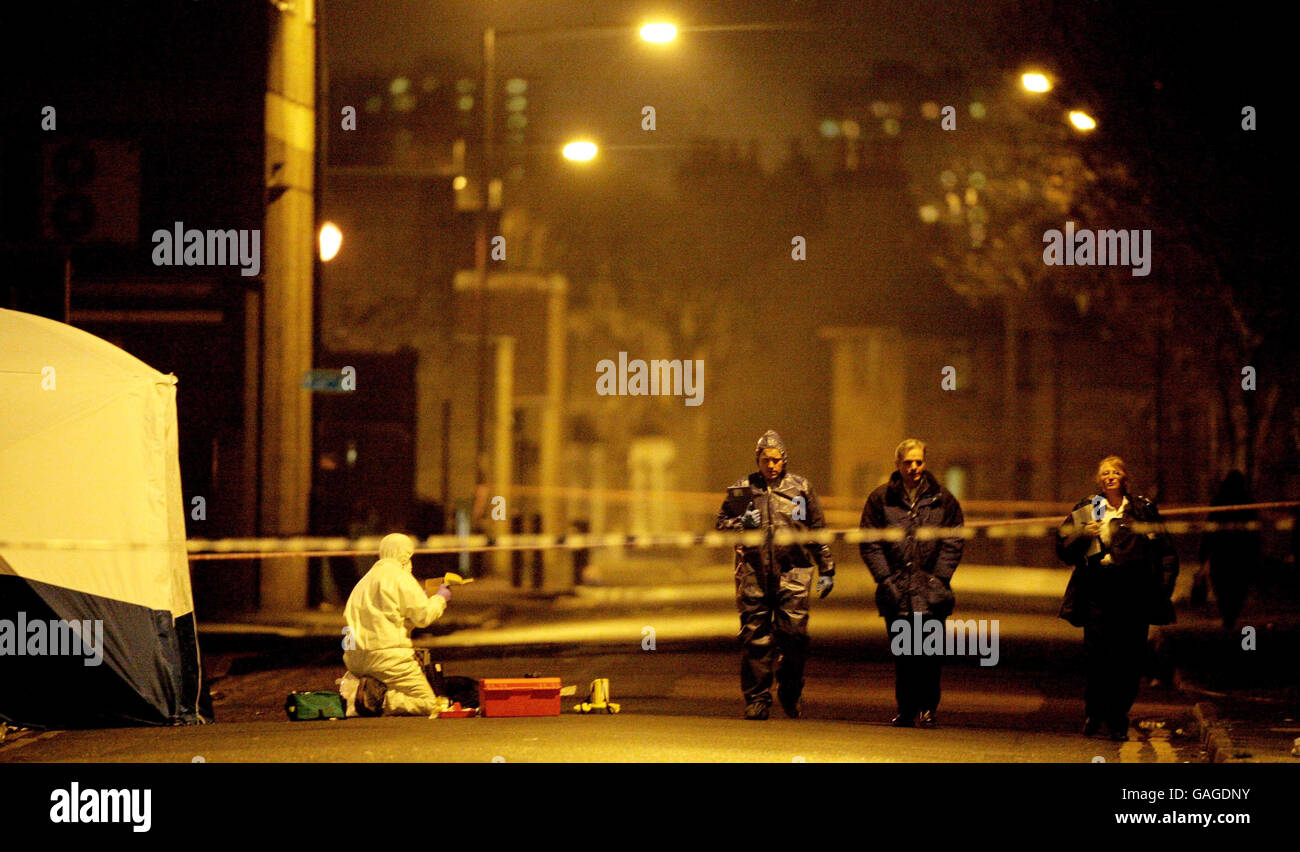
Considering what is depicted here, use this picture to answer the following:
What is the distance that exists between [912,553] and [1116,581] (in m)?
1.27

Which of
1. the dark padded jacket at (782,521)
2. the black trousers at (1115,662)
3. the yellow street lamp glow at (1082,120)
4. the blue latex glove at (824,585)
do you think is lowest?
the black trousers at (1115,662)

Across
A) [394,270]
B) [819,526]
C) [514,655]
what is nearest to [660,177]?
[394,270]

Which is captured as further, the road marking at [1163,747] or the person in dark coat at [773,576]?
the person in dark coat at [773,576]

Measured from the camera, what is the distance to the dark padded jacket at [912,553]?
34.6ft

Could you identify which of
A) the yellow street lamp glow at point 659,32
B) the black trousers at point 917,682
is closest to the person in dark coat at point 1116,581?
the black trousers at point 917,682

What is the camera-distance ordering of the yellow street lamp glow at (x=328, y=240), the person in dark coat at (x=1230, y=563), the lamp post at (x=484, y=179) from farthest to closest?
the lamp post at (x=484, y=179) < the yellow street lamp glow at (x=328, y=240) < the person in dark coat at (x=1230, y=563)

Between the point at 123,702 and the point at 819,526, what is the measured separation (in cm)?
476

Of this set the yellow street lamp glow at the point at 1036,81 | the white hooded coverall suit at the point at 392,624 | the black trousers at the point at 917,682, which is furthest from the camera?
the yellow street lamp glow at the point at 1036,81

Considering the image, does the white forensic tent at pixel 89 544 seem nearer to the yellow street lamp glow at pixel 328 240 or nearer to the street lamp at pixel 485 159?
the yellow street lamp glow at pixel 328 240

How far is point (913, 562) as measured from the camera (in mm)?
10578

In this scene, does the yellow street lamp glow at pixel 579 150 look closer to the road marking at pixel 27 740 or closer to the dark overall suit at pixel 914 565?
the dark overall suit at pixel 914 565

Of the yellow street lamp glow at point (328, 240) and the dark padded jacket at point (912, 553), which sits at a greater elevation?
the yellow street lamp glow at point (328, 240)
